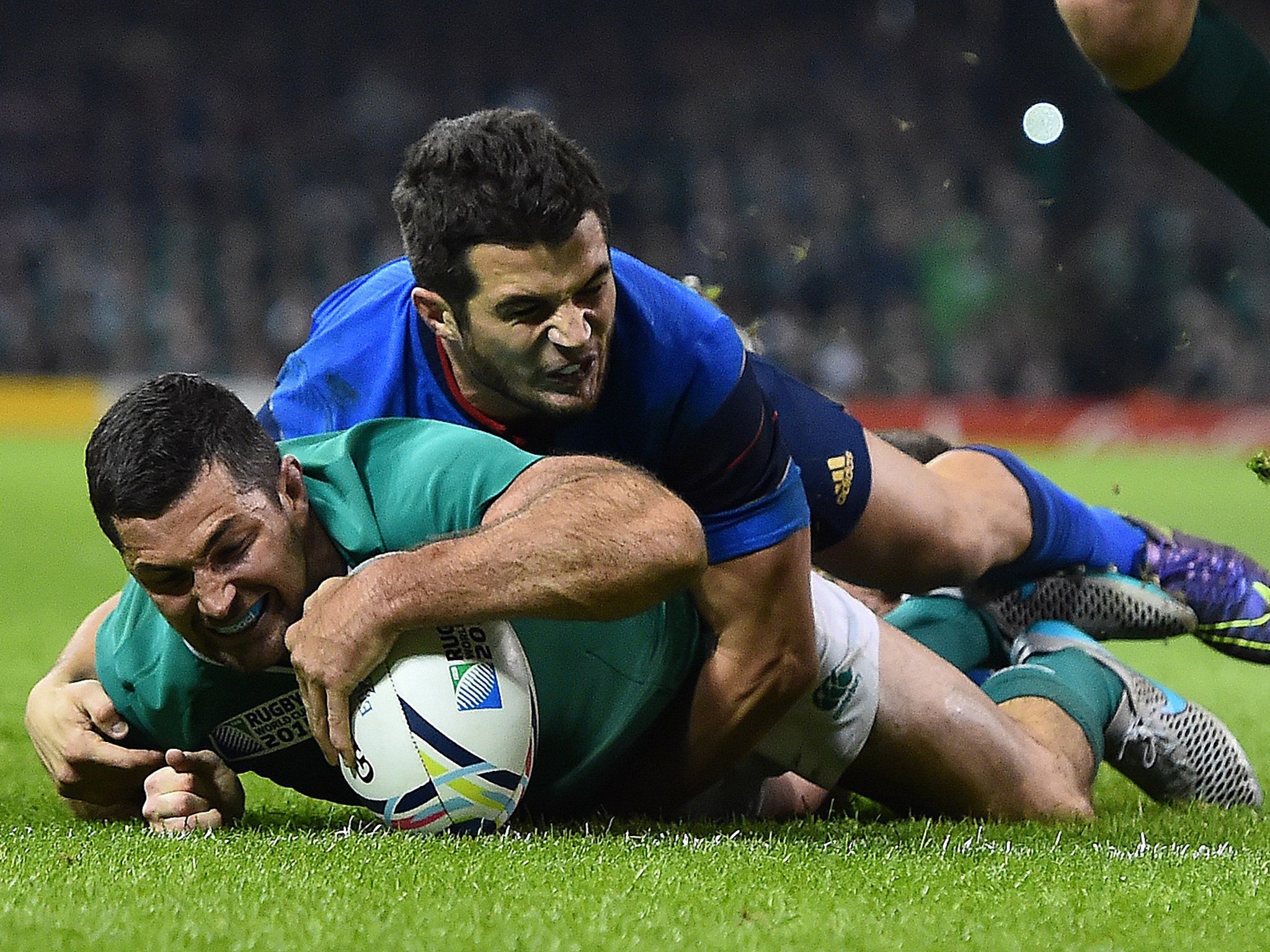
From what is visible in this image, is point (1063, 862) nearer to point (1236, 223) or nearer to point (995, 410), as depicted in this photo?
point (995, 410)

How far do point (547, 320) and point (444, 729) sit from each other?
0.86 m

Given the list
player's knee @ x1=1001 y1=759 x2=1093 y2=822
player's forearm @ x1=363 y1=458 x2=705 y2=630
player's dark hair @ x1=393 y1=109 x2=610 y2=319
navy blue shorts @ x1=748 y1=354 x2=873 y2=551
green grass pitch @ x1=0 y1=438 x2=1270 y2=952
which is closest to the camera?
green grass pitch @ x1=0 y1=438 x2=1270 y2=952

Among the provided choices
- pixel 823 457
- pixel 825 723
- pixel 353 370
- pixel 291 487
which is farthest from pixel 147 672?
pixel 823 457

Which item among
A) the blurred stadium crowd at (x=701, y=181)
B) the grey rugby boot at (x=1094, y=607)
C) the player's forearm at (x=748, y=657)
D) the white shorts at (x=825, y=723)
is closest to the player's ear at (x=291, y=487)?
the player's forearm at (x=748, y=657)

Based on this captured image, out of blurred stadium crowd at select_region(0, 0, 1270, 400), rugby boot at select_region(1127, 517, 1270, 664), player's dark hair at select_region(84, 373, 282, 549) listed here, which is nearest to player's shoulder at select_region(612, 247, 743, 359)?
player's dark hair at select_region(84, 373, 282, 549)

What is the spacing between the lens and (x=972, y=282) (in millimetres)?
20094

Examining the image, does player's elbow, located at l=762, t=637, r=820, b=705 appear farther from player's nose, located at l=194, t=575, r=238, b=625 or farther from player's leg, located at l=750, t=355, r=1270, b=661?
player's nose, located at l=194, t=575, r=238, b=625

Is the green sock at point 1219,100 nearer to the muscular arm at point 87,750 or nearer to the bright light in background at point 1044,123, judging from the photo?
the muscular arm at point 87,750

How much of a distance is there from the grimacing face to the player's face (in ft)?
1.81

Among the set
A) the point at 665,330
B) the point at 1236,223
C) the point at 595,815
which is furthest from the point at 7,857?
the point at 1236,223

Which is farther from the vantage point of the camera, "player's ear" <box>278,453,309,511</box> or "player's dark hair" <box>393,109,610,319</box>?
"player's dark hair" <box>393,109,610,319</box>

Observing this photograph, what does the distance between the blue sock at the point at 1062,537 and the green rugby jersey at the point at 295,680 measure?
1.46 metres

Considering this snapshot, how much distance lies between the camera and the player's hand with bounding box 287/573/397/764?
275 cm

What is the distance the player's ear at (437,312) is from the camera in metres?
3.43
